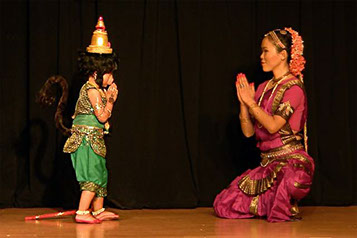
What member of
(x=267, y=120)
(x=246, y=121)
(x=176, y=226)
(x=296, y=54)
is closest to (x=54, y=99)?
(x=176, y=226)

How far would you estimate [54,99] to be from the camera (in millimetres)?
4688

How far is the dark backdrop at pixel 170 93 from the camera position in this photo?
16.5 ft

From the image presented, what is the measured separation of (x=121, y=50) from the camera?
5.10 meters

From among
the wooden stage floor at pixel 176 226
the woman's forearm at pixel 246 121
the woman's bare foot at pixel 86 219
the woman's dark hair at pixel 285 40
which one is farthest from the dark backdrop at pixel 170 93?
the woman's bare foot at pixel 86 219

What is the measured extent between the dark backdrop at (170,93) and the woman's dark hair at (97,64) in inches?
24.9

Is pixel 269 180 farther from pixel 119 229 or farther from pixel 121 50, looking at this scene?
pixel 121 50

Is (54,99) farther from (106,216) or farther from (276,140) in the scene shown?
(276,140)

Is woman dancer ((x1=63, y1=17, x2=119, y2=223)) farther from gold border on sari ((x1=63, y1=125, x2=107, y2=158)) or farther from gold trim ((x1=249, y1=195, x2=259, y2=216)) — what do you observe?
gold trim ((x1=249, y1=195, x2=259, y2=216))

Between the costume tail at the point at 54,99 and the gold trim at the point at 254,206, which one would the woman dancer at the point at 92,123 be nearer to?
the costume tail at the point at 54,99

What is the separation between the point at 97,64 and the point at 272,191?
143cm

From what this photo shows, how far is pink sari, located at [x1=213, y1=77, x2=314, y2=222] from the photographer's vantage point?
4.55 meters

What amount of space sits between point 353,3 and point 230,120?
53.8 inches

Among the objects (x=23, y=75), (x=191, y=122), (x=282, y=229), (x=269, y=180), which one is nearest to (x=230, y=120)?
(x=191, y=122)

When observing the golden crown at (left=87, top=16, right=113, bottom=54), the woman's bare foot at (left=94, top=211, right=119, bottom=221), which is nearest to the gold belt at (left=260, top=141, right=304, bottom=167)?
the woman's bare foot at (left=94, top=211, right=119, bottom=221)
